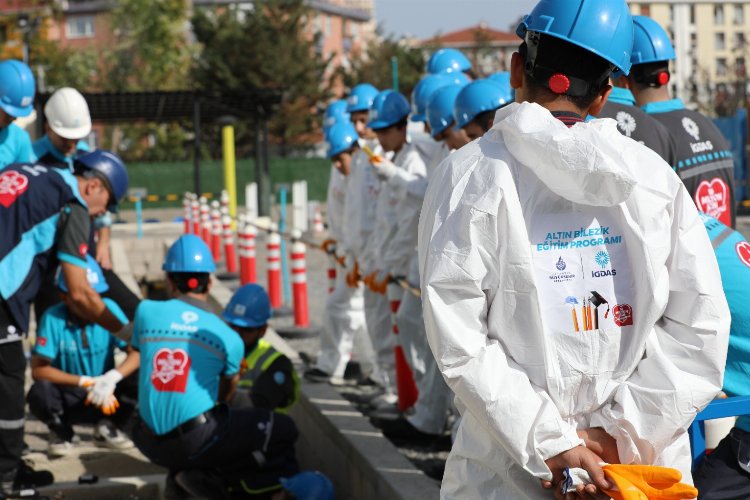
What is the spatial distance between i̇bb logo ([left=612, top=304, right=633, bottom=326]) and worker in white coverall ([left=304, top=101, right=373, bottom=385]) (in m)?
6.00

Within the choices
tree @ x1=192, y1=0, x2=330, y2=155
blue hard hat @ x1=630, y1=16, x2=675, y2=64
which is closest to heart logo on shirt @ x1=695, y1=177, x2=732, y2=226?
blue hard hat @ x1=630, y1=16, x2=675, y2=64

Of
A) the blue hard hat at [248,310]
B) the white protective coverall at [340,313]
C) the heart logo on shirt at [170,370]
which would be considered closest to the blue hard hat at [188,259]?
the blue hard hat at [248,310]

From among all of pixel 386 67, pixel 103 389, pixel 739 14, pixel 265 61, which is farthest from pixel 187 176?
pixel 739 14

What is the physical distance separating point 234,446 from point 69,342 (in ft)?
5.87

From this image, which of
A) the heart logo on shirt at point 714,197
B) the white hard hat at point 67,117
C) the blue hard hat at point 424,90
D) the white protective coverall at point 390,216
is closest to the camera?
the heart logo on shirt at point 714,197

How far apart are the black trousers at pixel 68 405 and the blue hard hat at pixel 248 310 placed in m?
0.96

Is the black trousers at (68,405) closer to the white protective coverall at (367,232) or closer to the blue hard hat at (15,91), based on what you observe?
the white protective coverall at (367,232)

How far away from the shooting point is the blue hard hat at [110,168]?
6.89 meters

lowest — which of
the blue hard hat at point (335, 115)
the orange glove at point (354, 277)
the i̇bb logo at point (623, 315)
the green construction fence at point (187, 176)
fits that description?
the green construction fence at point (187, 176)

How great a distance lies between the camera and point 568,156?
2523 mm

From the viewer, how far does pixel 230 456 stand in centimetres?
582

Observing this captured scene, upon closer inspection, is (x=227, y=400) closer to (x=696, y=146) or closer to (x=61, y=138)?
(x=696, y=146)

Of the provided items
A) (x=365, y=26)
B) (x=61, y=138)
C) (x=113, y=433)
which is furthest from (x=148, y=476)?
(x=365, y=26)

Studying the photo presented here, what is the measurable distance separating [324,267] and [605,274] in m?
16.2
